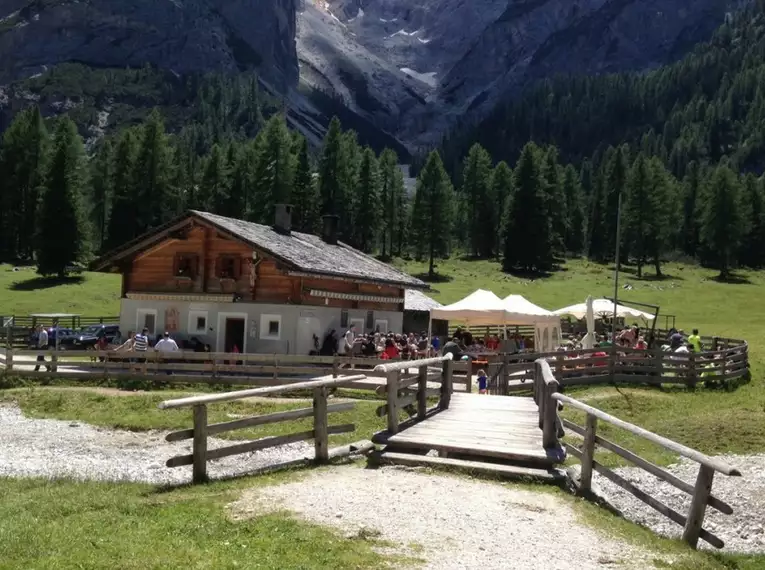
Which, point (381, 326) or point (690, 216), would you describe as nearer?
point (381, 326)

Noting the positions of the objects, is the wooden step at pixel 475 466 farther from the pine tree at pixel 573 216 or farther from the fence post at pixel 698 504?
the pine tree at pixel 573 216

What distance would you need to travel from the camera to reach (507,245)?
3100 inches

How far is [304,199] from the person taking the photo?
7719 cm

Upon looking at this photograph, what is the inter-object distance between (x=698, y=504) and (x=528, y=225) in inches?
2782

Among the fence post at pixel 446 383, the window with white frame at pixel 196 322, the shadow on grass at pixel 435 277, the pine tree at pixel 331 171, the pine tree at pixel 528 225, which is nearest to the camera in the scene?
the fence post at pixel 446 383

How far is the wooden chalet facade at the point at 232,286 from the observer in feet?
103

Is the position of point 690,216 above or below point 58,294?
above

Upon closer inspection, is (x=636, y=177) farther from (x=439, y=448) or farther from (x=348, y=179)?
(x=439, y=448)

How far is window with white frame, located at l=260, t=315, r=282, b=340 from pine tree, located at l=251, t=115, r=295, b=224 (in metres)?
41.7

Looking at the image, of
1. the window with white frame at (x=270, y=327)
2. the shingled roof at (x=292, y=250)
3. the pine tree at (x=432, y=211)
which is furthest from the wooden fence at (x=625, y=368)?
the pine tree at (x=432, y=211)

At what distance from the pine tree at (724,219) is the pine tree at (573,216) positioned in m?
21.2

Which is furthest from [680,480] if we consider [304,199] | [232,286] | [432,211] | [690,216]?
[690,216]

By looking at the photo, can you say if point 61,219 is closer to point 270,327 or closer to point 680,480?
point 270,327

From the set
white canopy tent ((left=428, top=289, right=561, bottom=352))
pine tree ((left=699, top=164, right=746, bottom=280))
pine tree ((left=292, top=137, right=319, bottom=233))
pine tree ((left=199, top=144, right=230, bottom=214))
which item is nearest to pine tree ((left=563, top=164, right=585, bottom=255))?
pine tree ((left=699, top=164, right=746, bottom=280))
